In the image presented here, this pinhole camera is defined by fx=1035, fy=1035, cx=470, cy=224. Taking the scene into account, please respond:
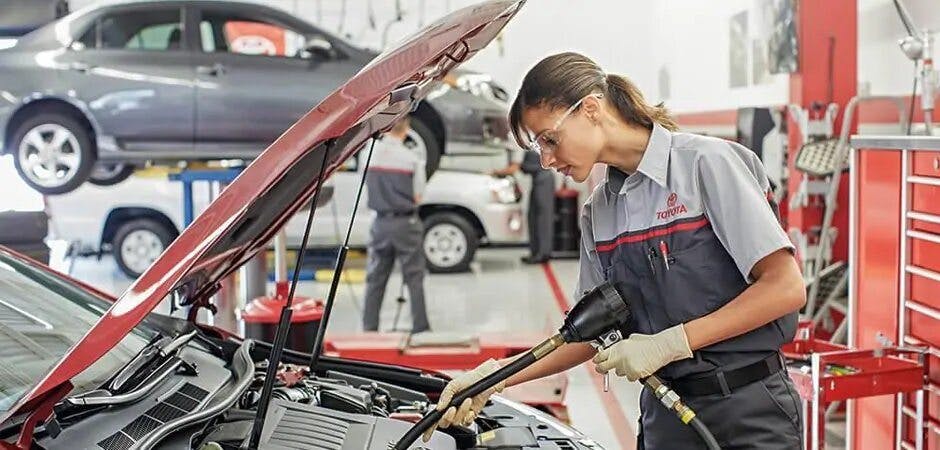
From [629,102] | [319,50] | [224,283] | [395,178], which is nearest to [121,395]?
[629,102]

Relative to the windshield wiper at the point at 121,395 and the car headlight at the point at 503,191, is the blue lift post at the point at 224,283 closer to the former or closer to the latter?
the windshield wiper at the point at 121,395

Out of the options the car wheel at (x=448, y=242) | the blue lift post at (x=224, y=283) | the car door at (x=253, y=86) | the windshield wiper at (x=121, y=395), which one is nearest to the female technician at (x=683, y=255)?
the windshield wiper at (x=121, y=395)

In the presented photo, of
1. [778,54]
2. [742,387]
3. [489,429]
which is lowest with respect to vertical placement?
[489,429]

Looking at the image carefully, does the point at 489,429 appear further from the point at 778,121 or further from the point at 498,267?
the point at 498,267

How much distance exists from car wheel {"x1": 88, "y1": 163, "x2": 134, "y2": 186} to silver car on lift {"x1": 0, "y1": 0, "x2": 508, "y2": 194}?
13 cm

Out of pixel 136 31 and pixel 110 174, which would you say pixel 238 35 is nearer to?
pixel 136 31

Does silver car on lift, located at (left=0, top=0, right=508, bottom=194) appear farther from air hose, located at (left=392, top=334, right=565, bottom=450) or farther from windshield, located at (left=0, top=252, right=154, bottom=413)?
air hose, located at (left=392, top=334, right=565, bottom=450)

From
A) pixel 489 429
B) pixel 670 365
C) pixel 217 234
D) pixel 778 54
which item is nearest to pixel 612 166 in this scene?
pixel 670 365

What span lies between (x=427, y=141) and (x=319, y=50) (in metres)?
1.19

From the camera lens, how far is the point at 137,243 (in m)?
9.39

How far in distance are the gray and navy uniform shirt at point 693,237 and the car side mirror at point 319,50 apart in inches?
180

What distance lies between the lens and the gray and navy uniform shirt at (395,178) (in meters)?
6.96

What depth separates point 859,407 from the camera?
3750mm

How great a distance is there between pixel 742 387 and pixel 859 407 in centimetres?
190
